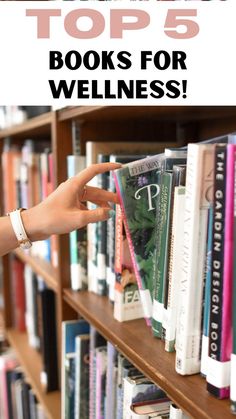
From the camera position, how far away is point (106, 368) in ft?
2.91

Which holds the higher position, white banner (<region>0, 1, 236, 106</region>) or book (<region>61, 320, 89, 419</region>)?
white banner (<region>0, 1, 236, 106</region>)

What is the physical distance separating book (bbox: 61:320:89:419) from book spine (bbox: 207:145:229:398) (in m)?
0.50

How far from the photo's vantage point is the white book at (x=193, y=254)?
540mm

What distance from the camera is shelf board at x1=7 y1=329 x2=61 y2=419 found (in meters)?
1.21

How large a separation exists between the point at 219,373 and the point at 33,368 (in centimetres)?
112

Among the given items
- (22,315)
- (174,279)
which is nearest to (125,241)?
(174,279)

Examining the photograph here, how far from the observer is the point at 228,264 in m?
0.51

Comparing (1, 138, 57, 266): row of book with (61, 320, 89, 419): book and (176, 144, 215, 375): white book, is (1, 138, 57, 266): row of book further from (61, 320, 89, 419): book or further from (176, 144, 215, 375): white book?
(176, 144, 215, 375): white book

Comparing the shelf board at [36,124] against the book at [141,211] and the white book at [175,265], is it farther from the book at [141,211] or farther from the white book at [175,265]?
the white book at [175,265]

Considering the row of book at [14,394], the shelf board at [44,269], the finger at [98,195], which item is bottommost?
the row of book at [14,394]

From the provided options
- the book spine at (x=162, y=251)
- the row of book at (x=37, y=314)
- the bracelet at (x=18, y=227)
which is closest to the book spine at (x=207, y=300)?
the book spine at (x=162, y=251)

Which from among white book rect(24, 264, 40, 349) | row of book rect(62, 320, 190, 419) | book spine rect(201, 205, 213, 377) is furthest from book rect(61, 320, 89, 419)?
white book rect(24, 264, 40, 349)

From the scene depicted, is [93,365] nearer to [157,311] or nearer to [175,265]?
[157,311]

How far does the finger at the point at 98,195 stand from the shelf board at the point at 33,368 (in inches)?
25.8
